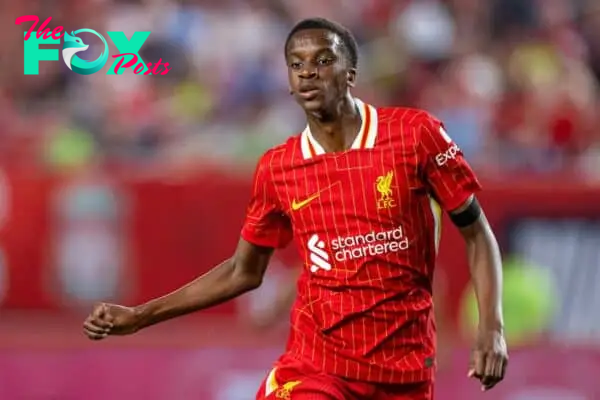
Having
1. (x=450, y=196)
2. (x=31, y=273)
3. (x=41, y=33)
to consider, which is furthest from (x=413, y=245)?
(x=41, y=33)

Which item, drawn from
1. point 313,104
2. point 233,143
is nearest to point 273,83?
point 233,143

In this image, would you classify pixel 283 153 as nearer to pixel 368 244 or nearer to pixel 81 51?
A: pixel 368 244

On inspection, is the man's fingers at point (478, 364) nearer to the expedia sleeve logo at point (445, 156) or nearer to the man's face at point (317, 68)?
the expedia sleeve logo at point (445, 156)

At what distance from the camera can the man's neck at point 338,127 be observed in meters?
5.55

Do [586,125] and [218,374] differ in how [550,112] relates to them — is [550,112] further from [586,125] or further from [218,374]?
[218,374]

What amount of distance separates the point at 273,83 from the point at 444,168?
750 centimetres

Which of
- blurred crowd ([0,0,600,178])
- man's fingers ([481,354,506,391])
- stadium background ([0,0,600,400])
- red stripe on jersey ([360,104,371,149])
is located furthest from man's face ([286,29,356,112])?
blurred crowd ([0,0,600,178])

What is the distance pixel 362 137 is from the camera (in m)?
5.55

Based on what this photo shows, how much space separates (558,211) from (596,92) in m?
1.67

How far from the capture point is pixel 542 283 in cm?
1097

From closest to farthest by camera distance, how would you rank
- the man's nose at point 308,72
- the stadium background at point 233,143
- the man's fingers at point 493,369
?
the man's fingers at point 493,369 → the man's nose at point 308,72 → the stadium background at point 233,143

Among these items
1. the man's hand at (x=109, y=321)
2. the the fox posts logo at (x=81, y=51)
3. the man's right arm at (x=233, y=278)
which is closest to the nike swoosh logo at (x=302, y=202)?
the man's right arm at (x=233, y=278)

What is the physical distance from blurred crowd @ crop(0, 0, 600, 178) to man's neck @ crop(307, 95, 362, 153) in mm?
6254

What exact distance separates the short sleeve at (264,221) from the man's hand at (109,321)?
0.55 metres
